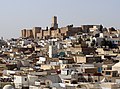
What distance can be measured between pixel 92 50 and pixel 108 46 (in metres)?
4.75

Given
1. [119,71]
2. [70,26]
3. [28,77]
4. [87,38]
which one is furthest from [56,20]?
[28,77]

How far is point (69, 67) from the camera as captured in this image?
33.7 meters

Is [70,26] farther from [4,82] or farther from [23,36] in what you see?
[4,82]

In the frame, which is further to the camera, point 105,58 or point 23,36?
point 23,36

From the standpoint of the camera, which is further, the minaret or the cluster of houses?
the minaret

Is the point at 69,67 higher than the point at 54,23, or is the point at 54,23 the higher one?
the point at 54,23

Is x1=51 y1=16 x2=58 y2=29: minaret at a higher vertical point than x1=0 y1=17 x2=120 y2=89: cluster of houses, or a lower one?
higher

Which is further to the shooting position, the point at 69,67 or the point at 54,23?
the point at 54,23

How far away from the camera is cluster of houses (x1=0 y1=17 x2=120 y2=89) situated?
82.9 feet

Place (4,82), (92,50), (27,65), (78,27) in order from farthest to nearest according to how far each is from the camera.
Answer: (78,27)
(92,50)
(27,65)
(4,82)

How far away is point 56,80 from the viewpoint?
27.3 meters

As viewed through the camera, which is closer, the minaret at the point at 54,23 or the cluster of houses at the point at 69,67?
the cluster of houses at the point at 69,67

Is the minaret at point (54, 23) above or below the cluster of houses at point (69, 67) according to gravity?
Result: above

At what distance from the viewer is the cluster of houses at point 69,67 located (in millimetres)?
25266
